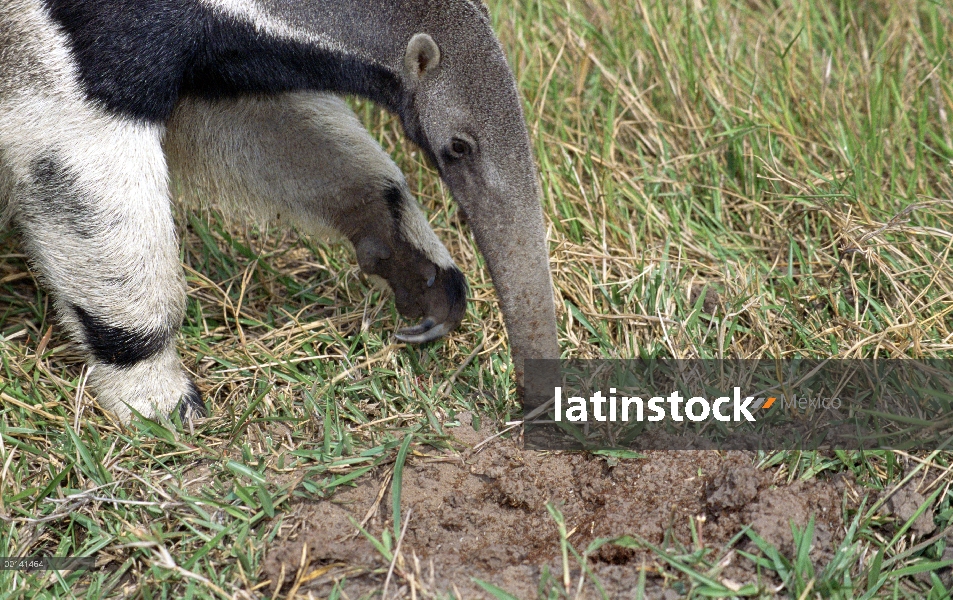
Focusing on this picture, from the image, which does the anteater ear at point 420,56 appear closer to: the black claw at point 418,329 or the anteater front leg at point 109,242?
the anteater front leg at point 109,242

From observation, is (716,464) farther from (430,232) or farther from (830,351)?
(430,232)

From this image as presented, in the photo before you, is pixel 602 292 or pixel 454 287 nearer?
pixel 454 287

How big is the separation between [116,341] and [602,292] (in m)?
1.76

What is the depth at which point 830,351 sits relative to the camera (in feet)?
11.0

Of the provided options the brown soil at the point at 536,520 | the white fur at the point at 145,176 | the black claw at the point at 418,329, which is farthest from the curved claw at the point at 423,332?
the brown soil at the point at 536,520

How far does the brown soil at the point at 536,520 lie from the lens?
8.14ft

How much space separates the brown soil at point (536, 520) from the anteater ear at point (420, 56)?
3.85 feet

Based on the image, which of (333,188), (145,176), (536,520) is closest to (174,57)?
(145,176)

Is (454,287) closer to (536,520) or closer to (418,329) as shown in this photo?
(418,329)

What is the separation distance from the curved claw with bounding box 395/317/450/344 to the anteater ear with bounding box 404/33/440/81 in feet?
A: 3.14

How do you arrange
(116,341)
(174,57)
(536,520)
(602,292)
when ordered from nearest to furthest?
(536,520), (174,57), (116,341), (602,292)

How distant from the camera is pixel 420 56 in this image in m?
2.92

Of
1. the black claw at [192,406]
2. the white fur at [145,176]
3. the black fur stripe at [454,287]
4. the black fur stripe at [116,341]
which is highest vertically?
the white fur at [145,176]

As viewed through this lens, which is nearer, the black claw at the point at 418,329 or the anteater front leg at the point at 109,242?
the anteater front leg at the point at 109,242
